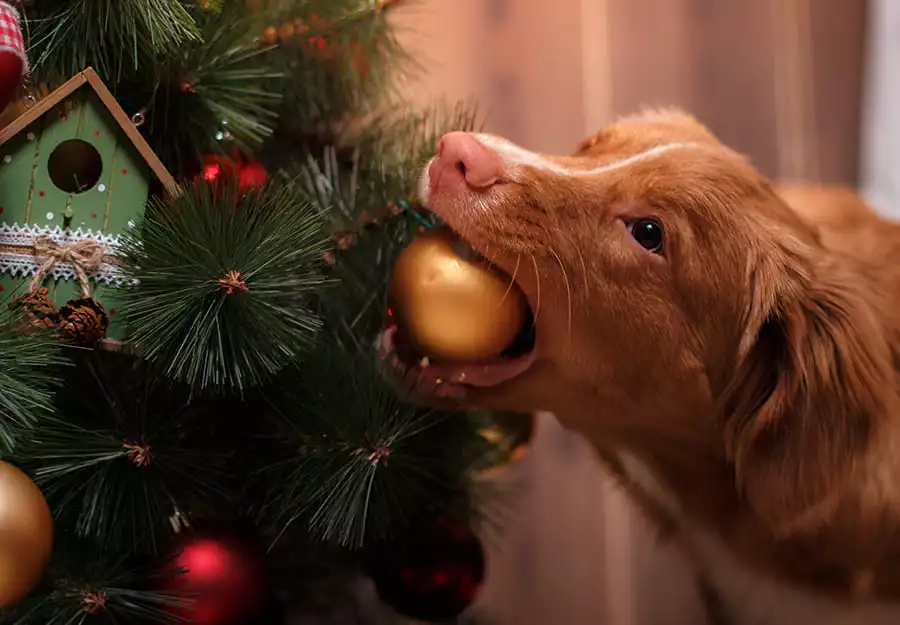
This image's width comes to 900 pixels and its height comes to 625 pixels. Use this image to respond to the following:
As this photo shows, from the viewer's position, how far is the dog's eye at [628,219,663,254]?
39.2 inches

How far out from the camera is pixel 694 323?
1.01 m

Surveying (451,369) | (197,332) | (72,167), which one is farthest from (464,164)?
(72,167)

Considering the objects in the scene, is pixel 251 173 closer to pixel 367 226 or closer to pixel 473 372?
pixel 367 226

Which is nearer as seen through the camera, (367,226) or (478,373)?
(478,373)

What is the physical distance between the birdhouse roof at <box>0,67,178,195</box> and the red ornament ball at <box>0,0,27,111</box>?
0.28ft

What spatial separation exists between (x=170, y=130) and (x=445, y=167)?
14.3 inches

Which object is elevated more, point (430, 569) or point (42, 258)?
point (42, 258)

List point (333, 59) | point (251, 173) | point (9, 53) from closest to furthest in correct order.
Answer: point (9, 53) < point (251, 173) < point (333, 59)

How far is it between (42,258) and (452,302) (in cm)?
44

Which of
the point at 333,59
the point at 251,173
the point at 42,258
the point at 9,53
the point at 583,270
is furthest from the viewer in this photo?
the point at 333,59

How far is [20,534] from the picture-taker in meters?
0.77

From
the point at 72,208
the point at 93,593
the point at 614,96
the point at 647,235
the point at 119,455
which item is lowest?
the point at 93,593

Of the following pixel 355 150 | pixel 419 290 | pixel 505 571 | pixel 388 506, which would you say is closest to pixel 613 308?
pixel 419 290

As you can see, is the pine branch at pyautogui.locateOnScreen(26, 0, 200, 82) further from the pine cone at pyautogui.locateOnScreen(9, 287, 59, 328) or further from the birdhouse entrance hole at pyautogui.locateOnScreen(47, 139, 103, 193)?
the pine cone at pyautogui.locateOnScreen(9, 287, 59, 328)
